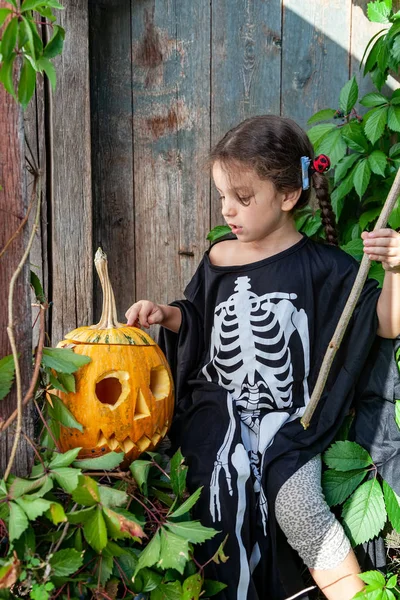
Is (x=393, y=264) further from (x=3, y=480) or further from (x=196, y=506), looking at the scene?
(x=3, y=480)

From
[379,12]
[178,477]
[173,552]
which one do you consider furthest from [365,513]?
[379,12]

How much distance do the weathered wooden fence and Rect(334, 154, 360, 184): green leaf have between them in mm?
369

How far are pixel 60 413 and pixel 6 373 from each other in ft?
0.93

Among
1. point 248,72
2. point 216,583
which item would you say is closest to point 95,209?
point 248,72

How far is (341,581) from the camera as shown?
2021 millimetres

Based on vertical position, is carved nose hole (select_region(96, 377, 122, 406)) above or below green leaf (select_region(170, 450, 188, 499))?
above

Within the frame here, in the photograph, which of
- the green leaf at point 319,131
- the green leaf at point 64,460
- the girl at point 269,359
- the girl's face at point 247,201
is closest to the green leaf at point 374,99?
the green leaf at point 319,131

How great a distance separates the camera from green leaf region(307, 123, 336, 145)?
8.44ft

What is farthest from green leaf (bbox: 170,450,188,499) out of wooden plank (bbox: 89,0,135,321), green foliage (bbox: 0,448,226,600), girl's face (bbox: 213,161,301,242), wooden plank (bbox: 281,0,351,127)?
wooden plank (bbox: 281,0,351,127)

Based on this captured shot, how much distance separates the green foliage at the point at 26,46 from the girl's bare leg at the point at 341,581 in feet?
4.91

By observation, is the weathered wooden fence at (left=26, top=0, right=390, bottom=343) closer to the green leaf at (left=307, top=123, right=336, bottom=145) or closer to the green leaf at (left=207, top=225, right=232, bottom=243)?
the green leaf at (left=207, top=225, right=232, bottom=243)

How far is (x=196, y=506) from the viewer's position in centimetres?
208

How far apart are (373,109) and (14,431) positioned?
5.44 feet

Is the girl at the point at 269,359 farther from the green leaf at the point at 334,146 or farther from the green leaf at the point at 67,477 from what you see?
the green leaf at the point at 67,477
